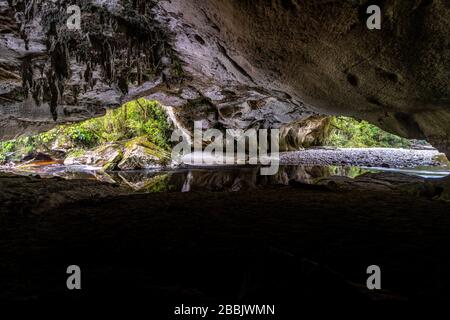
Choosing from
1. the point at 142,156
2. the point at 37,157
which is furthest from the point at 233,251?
the point at 37,157

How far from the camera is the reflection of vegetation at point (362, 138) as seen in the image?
84.4 ft

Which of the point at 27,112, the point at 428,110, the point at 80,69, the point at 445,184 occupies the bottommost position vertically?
the point at 445,184

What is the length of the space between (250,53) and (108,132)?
14683 millimetres

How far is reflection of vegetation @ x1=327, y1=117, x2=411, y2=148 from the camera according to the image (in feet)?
84.4

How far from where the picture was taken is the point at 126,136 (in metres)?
17.0

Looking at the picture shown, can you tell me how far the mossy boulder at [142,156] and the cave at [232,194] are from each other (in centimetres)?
359

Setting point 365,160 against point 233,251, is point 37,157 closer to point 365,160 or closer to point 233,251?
point 233,251

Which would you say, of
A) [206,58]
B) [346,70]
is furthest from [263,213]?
[206,58]

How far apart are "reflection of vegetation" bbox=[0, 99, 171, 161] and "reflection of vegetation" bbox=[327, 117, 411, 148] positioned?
54.4ft

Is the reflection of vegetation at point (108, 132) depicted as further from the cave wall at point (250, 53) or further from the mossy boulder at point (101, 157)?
the cave wall at point (250, 53)

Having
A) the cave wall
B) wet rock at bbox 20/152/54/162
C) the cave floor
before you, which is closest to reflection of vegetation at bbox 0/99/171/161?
wet rock at bbox 20/152/54/162
